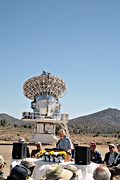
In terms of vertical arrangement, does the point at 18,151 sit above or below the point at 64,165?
above

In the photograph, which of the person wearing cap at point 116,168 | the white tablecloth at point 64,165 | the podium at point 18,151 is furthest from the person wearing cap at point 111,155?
the podium at point 18,151

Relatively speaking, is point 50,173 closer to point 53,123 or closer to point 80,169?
point 80,169

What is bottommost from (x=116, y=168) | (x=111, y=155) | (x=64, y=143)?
(x=116, y=168)

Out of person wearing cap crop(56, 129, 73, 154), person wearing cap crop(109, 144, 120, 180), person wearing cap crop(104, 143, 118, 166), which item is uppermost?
person wearing cap crop(56, 129, 73, 154)

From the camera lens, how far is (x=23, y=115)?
4900cm

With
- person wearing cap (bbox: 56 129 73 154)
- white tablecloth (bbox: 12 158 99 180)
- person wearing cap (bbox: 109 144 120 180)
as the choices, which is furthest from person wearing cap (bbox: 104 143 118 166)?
white tablecloth (bbox: 12 158 99 180)

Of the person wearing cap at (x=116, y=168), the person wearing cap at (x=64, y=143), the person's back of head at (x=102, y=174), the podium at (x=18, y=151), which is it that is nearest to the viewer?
the person's back of head at (x=102, y=174)

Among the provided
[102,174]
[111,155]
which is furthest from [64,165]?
[102,174]

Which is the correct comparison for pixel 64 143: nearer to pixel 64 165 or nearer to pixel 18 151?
pixel 18 151

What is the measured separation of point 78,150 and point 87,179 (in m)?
0.74

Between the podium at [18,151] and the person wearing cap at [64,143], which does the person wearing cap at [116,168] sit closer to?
the person wearing cap at [64,143]

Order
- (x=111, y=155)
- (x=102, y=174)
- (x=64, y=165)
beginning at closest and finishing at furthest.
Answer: (x=102, y=174), (x=64, y=165), (x=111, y=155)

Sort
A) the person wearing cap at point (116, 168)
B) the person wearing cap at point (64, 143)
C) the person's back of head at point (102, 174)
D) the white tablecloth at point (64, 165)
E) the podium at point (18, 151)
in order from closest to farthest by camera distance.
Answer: the person's back of head at point (102, 174) → the white tablecloth at point (64, 165) → the podium at point (18, 151) → the person wearing cap at point (116, 168) → the person wearing cap at point (64, 143)

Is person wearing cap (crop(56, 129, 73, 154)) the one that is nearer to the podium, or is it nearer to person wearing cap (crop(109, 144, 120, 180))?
person wearing cap (crop(109, 144, 120, 180))
